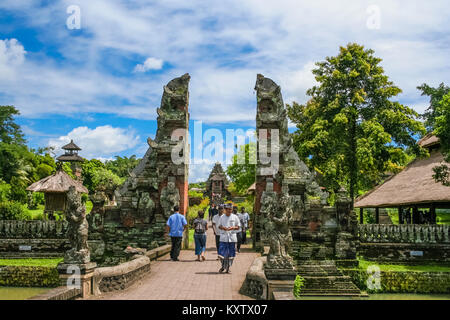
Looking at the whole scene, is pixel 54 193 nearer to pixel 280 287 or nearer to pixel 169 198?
pixel 169 198

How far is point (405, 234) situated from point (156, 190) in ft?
34.0

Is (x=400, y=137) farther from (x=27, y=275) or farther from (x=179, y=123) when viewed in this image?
(x=27, y=275)

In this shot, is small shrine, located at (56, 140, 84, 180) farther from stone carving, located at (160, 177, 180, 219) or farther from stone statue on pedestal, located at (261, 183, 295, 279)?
stone statue on pedestal, located at (261, 183, 295, 279)

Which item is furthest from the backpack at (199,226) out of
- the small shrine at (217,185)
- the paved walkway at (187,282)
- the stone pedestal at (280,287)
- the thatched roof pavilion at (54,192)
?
the small shrine at (217,185)

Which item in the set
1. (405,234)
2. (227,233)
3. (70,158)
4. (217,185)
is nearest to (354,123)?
(405,234)

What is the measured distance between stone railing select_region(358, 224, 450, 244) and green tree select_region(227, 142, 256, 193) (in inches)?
1190

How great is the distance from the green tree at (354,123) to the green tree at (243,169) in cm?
2463

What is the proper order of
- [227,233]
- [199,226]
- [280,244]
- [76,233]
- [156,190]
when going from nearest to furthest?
[280,244], [76,233], [227,233], [199,226], [156,190]

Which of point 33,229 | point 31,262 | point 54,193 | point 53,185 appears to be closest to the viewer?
point 31,262

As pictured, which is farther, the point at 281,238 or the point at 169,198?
the point at 169,198

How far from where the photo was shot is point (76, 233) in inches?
370

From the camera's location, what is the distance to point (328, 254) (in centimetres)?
1595

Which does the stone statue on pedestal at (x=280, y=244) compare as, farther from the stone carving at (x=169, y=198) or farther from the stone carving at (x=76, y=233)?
the stone carving at (x=169, y=198)
